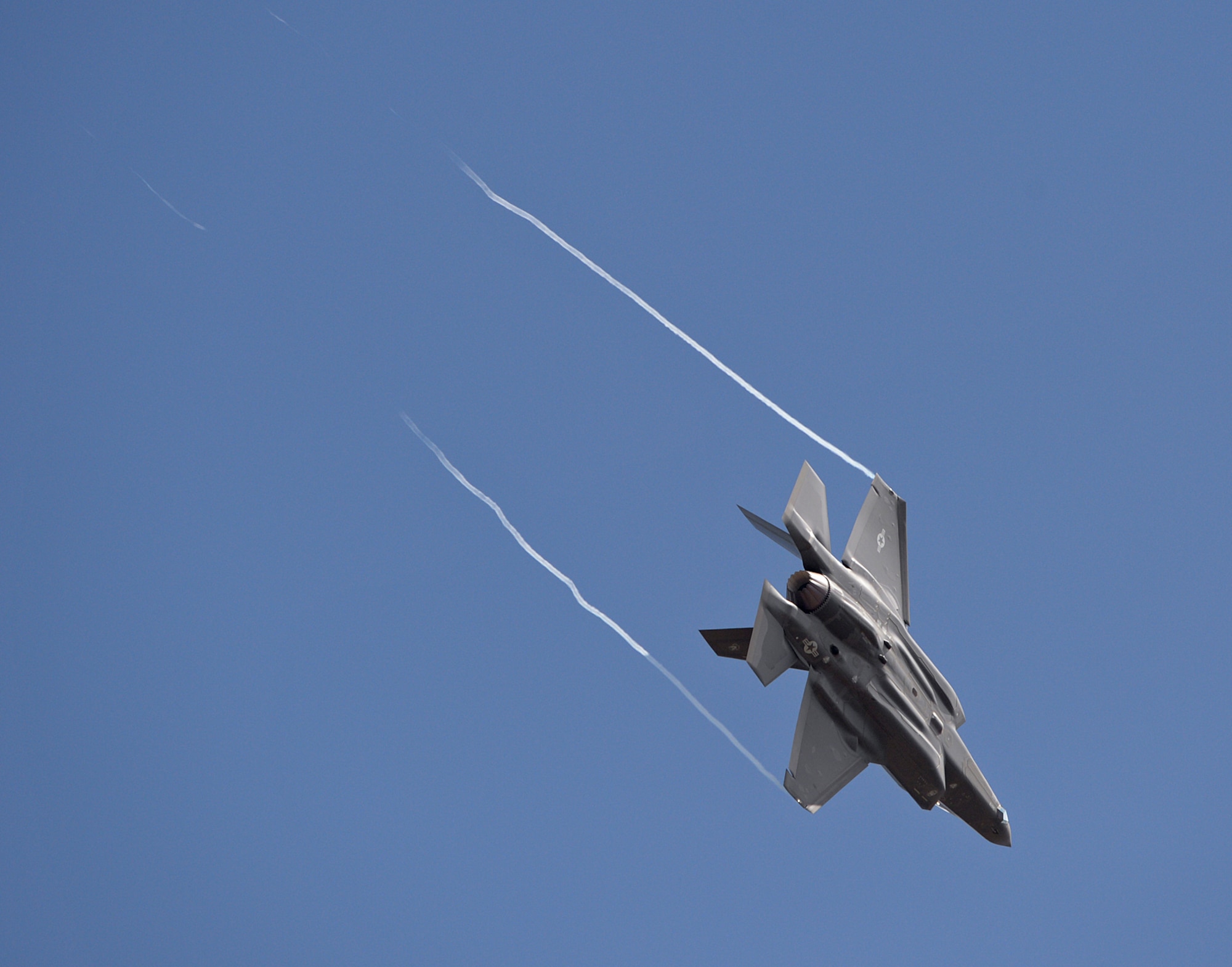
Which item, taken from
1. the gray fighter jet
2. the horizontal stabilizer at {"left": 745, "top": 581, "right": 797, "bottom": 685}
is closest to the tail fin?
the gray fighter jet

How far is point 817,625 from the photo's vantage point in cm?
2709

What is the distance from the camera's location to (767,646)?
26297 mm

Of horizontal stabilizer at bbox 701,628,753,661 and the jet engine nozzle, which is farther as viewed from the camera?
horizontal stabilizer at bbox 701,628,753,661

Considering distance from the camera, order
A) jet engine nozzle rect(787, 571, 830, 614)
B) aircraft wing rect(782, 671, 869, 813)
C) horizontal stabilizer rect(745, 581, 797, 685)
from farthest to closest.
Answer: aircraft wing rect(782, 671, 869, 813)
jet engine nozzle rect(787, 571, 830, 614)
horizontal stabilizer rect(745, 581, 797, 685)

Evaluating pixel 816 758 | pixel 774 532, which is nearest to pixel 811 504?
pixel 774 532

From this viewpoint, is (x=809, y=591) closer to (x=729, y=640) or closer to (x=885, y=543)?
(x=729, y=640)

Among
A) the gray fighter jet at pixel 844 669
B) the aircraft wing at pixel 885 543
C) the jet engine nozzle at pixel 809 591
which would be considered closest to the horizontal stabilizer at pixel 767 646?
the gray fighter jet at pixel 844 669

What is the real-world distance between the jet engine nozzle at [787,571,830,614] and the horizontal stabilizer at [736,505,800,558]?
3.08ft

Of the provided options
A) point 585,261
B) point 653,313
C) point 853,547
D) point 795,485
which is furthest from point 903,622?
point 585,261

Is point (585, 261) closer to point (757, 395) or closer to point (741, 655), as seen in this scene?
point (757, 395)

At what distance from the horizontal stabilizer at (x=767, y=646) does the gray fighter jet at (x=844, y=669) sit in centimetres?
2

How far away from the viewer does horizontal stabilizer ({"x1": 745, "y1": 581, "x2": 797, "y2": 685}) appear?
85.5 feet

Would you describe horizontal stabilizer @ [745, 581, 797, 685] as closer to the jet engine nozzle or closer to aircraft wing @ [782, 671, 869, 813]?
the jet engine nozzle

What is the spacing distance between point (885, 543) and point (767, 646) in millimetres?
5732
